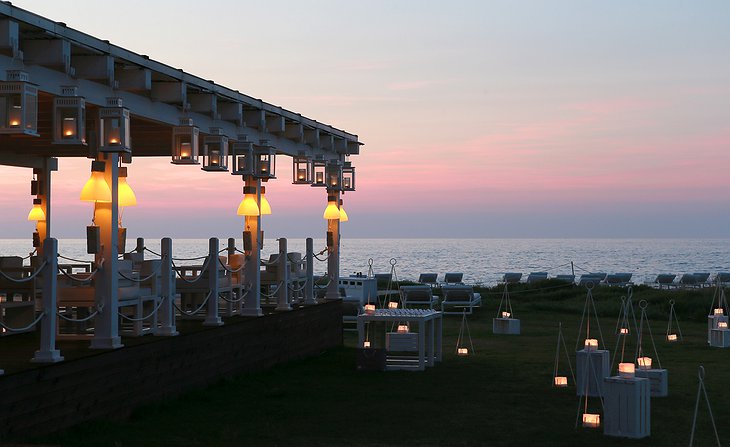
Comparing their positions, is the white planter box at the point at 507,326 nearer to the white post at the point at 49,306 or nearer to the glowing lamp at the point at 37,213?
the glowing lamp at the point at 37,213

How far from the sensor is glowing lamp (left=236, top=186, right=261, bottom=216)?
1330cm

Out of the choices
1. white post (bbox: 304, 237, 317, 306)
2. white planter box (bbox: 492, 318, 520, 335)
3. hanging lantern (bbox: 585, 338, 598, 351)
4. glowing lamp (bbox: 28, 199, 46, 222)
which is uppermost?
glowing lamp (bbox: 28, 199, 46, 222)

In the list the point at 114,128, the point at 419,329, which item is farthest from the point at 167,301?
the point at 419,329

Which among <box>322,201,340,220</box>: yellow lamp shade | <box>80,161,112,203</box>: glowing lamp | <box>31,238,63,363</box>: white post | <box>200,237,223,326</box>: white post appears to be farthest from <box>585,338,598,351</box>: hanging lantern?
<box>322,201,340,220</box>: yellow lamp shade

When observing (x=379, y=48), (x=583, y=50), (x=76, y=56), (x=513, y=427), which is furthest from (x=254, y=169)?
(x=583, y=50)

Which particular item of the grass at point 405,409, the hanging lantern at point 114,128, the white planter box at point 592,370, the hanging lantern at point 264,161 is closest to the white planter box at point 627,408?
the grass at point 405,409

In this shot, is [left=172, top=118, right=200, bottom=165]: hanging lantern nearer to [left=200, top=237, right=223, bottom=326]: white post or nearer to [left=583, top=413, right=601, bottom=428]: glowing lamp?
[left=200, top=237, right=223, bottom=326]: white post

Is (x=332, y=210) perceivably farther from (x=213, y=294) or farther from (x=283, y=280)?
(x=213, y=294)

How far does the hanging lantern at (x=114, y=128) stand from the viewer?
883 centimetres

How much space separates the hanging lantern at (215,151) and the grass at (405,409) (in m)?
2.40

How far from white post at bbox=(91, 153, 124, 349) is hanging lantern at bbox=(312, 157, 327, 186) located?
20.8 ft

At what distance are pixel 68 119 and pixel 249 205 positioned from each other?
5412 mm

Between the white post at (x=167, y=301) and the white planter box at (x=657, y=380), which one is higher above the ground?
the white post at (x=167, y=301)

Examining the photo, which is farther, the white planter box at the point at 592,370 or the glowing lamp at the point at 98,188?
the white planter box at the point at 592,370
